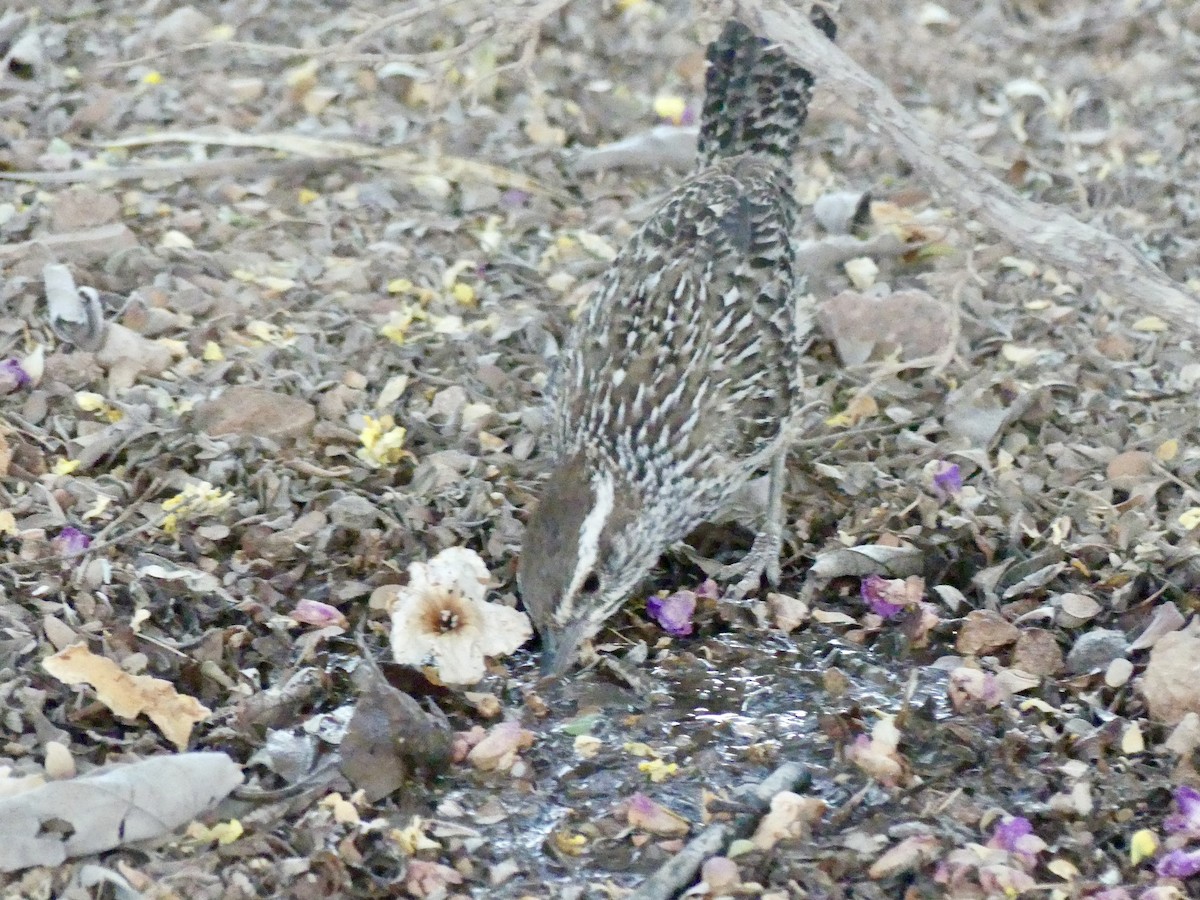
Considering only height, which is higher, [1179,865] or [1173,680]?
[1173,680]

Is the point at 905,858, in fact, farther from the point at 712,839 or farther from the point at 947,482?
the point at 947,482

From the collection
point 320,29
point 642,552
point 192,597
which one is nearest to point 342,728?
point 192,597

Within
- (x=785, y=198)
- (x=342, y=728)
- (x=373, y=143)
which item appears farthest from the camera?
(x=373, y=143)

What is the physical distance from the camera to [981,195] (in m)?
4.31

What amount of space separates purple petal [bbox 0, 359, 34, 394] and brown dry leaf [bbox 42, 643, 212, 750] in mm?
1415

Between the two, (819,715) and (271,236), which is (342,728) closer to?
(819,715)

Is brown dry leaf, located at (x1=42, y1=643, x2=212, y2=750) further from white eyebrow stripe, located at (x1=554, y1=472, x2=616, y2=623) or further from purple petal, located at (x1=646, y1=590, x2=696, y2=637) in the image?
purple petal, located at (x1=646, y1=590, x2=696, y2=637)

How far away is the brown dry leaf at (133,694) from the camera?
399cm

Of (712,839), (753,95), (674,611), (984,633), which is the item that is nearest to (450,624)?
(674,611)

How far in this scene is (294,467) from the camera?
16.4ft

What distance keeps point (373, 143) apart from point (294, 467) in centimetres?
225

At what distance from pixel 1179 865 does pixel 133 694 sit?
2.51 m

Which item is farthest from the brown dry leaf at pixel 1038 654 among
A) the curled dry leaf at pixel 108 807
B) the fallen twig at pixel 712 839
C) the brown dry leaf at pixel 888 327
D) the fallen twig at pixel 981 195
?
the curled dry leaf at pixel 108 807

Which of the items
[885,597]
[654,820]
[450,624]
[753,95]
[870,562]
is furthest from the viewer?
[753,95]
